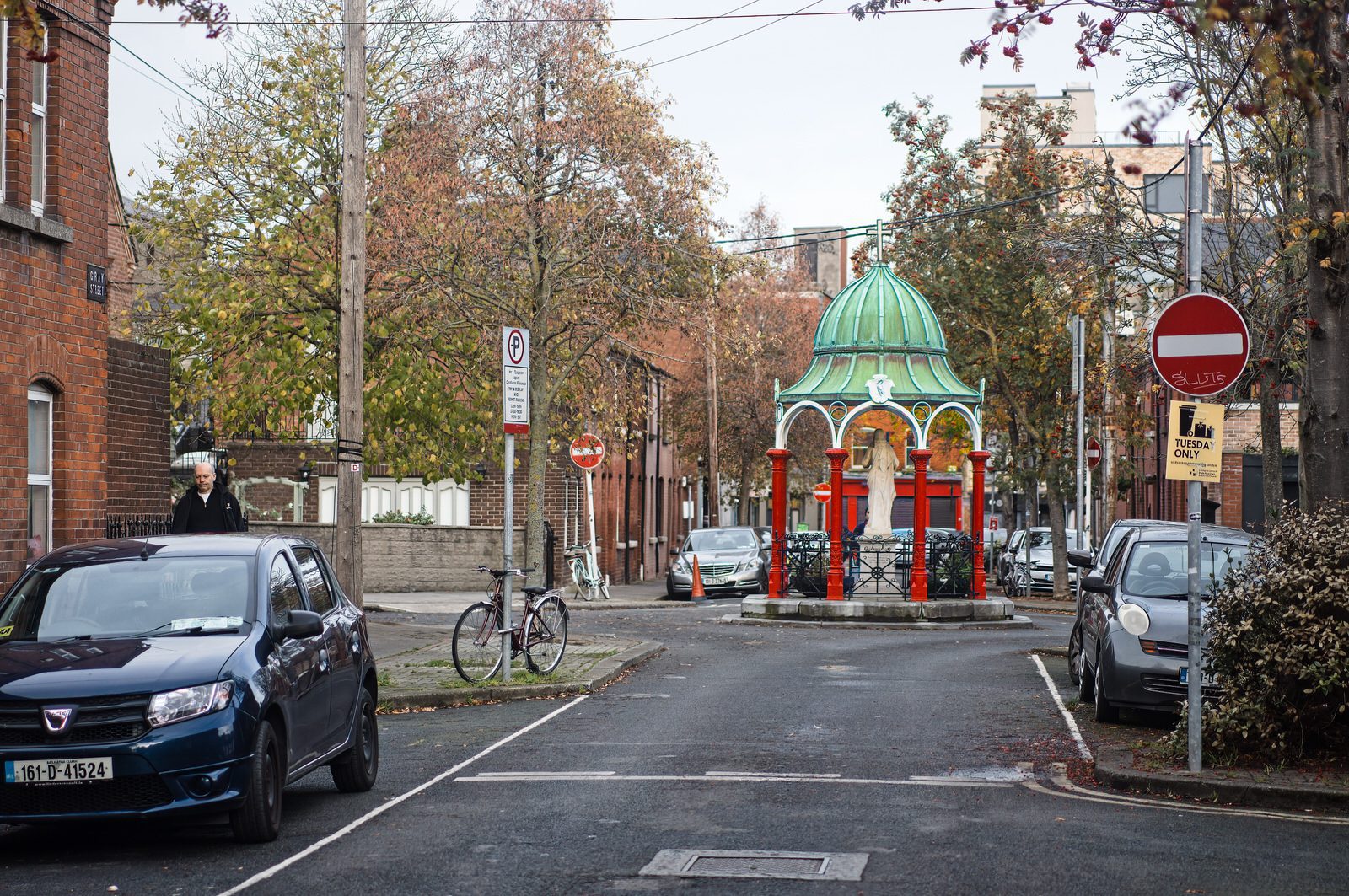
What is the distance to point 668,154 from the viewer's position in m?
21.8

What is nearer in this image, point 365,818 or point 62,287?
point 365,818

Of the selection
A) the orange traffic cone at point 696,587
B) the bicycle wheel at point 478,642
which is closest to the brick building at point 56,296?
the bicycle wheel at point 478,642

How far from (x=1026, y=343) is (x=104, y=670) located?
100 ft

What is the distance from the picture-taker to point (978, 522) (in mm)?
29484

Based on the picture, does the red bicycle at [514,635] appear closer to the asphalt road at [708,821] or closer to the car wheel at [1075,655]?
the asphalt road at [708,821]

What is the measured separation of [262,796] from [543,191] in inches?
579

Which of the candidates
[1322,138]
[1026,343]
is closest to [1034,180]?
[1026,343]

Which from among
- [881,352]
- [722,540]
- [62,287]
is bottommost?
[722,540]

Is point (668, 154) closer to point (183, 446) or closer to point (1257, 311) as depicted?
point (1257, 311)

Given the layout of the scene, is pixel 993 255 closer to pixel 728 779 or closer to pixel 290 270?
pixel 290 270

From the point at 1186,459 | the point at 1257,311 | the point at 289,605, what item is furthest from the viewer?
the point at 1257,311

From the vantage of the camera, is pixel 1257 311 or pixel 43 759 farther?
pixel 1257 311

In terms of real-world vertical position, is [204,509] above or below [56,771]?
above

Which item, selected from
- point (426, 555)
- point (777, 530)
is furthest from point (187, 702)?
point (426, 555)
